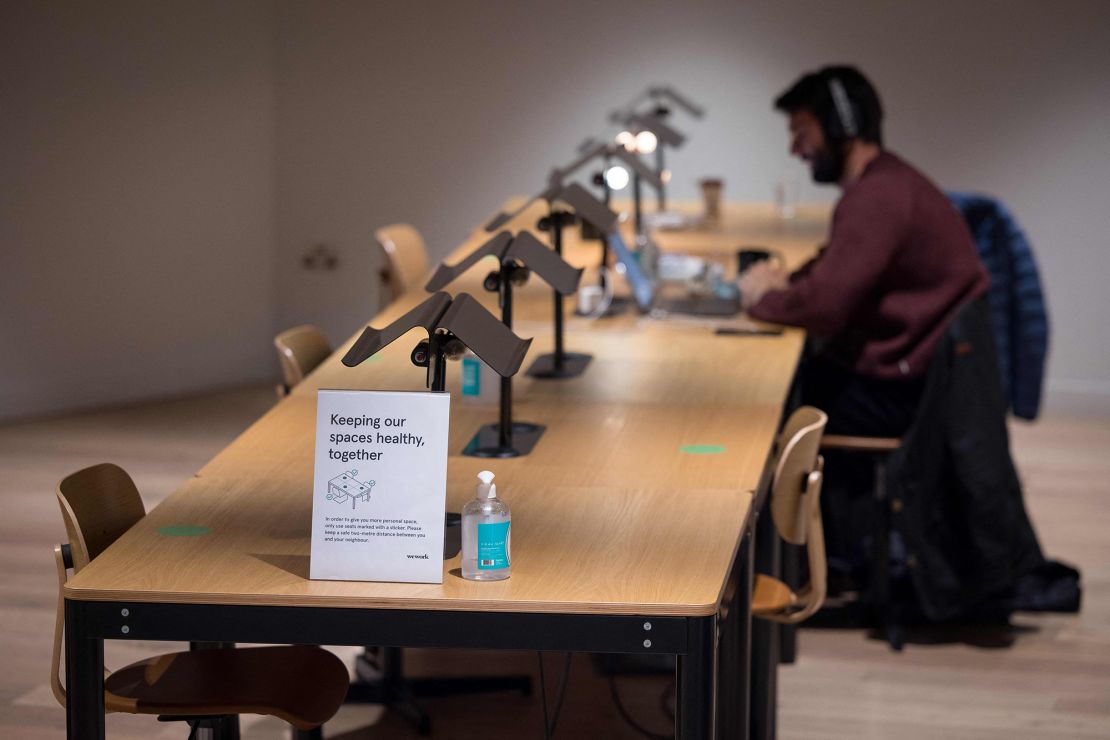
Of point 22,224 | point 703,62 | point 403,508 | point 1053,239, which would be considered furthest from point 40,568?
point 1053,239

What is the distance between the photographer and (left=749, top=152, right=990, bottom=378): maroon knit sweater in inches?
177

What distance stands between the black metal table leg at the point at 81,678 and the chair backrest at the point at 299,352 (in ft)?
5.02

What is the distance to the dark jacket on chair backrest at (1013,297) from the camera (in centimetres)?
530

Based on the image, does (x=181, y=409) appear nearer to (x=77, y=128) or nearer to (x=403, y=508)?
(x=77, y=128)

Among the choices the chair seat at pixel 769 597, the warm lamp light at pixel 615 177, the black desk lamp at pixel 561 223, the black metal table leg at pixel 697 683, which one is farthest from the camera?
the warm lamp light at pixel 615 177

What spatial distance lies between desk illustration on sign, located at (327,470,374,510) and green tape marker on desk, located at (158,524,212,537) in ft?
1.19

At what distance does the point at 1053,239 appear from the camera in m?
7.45

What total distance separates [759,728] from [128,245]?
14.7ft

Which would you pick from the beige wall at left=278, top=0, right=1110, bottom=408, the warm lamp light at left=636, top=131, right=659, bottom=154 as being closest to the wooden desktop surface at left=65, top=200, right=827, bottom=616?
the warm lamp light at left=636, top=131, right=659, bottom=154

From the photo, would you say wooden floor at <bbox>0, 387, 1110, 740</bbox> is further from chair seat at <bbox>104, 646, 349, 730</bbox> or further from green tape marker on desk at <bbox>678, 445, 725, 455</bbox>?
chair seat at <bbox>104, 646, 349, 730</bbox>

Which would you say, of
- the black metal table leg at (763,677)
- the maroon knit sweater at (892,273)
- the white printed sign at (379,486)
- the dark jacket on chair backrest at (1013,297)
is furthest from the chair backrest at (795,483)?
the dark jacket on chair backrest at (1013,297)

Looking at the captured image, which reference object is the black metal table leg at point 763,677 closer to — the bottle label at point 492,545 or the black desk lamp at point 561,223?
the black desk lamp at point 561,223

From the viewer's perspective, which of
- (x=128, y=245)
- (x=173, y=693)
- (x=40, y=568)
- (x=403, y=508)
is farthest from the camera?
(x=128, y=245)

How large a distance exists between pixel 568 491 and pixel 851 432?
5.86 ft
